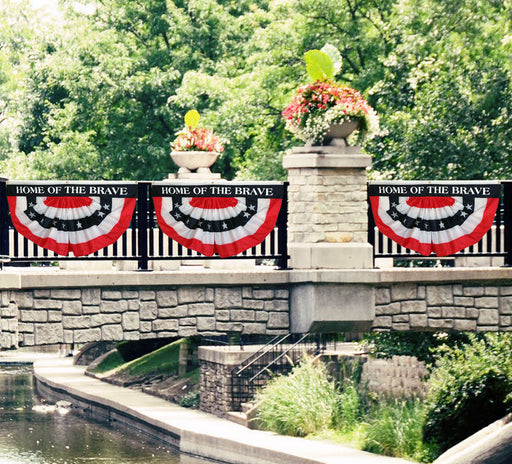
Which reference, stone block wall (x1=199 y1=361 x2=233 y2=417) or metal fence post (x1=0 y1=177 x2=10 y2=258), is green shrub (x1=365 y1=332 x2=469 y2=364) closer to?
stone block wall (x1=199 y1=361 x2=233 y2=417)

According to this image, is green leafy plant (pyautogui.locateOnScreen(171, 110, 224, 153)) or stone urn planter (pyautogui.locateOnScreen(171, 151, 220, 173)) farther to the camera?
green leafy plant (pyautogui.locateOnScreen(171, 110, 224, 153))

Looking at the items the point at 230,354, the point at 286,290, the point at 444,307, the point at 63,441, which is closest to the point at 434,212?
the point at 444,307

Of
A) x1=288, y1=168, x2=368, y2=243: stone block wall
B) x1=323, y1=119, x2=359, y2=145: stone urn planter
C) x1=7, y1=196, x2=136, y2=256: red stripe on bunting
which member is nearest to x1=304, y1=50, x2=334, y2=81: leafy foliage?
x1=323, y1=119, x2=359, y2=145: stone urn planter

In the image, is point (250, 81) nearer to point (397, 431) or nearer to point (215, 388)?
point (215, 388)

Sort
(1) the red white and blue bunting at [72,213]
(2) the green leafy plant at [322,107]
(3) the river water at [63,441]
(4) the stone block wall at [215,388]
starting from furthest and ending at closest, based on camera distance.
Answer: (4) the stone block wall at [215,388], (3) the river water at [63,441], (2) the green leafy plant at [322,107], (1) the red white and blue bunting at [72,213]

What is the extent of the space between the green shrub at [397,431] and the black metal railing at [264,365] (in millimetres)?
4854

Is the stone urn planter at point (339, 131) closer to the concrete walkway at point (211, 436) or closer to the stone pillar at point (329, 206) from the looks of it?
the stone pillar at point (329, 206)

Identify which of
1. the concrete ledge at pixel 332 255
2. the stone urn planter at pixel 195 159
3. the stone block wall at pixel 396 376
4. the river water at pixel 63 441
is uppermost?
the stone urn planter at pixel 195 159

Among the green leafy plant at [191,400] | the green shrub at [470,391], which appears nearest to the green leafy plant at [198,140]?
the green shrub at [470,391]

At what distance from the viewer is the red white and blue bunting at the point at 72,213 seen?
18062mm

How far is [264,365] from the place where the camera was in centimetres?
3256

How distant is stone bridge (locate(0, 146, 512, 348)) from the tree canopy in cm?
1029

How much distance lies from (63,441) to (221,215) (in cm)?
1620

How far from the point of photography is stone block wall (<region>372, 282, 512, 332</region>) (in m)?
19.3
